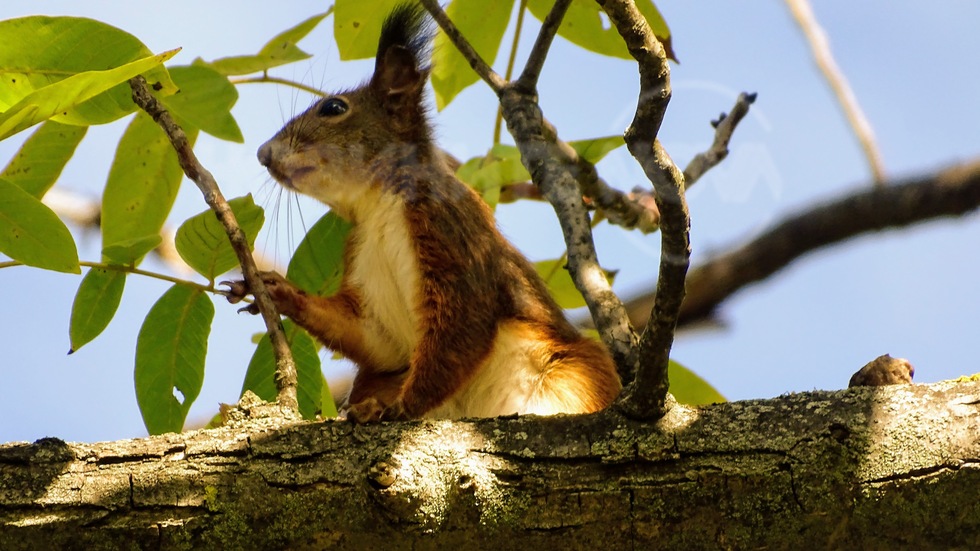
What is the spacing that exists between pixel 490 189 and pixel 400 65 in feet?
2.54

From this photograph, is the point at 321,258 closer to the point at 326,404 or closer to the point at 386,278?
the point at 386,278

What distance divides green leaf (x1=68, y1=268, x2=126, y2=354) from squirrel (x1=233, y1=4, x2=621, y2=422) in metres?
0.36

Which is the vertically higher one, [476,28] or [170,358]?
[476,28]

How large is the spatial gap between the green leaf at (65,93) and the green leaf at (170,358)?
3.08 feet

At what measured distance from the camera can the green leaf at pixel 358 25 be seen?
3098 mm

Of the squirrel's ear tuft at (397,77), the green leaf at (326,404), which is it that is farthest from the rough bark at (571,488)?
the squirrel's ear tuft at (397,77)

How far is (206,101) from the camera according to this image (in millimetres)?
2791

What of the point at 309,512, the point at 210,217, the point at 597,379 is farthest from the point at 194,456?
the point at 597,379

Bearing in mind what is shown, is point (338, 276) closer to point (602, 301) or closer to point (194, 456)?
point (602, 301)

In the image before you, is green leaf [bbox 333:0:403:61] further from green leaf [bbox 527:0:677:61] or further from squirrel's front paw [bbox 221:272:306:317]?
squirrel's front paw [bbox 221:272:306:317]

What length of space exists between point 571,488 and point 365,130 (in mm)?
2058

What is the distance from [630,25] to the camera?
1750mm

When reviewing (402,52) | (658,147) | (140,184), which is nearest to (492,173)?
(402,52)

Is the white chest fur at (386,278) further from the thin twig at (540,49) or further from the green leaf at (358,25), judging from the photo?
the thin twig at (540,49)
